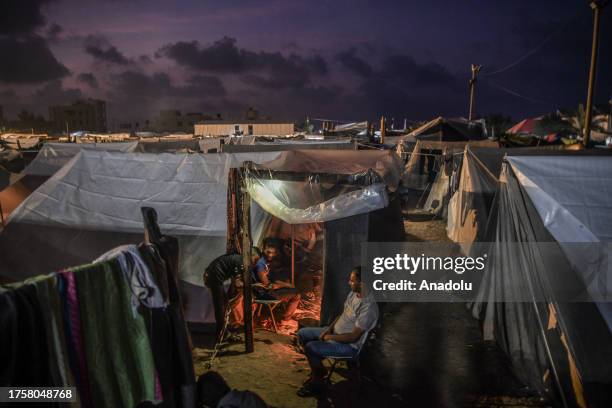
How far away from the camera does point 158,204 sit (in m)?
8.92

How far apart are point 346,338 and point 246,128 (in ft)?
118

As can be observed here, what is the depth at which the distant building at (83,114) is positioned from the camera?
69.4m

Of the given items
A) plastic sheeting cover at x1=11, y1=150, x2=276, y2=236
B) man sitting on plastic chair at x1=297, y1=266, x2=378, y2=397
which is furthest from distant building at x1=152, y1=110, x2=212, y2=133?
man sitting on plastic chair at x1=297, y1=266, x2=378, y2=397

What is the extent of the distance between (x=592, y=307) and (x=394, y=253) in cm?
450

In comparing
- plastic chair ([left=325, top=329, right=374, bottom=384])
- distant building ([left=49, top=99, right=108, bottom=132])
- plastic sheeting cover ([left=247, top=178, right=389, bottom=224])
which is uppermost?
distant building ([left=49, top=99, right=108, bottom=132])

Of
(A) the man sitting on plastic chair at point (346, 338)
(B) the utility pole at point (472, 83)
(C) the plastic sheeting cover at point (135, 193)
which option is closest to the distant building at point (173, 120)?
(B) the utility pole at point (472, 83)

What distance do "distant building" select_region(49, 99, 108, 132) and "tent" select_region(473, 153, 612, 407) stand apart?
75.8 metres

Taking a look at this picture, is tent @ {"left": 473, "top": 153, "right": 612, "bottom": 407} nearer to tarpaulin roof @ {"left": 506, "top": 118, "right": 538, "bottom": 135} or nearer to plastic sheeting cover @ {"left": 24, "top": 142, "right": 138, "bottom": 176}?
plastic sheeting cover @ {"left": 24, "top": 142, "right": 138, "bottom": 176}

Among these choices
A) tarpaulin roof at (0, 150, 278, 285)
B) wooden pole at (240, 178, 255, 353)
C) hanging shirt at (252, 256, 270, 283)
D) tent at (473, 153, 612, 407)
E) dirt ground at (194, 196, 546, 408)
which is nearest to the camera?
tent at (473, 153, 612, 407)

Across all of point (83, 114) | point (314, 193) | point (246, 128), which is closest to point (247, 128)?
point (246, 128)

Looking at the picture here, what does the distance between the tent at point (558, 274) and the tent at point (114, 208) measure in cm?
516

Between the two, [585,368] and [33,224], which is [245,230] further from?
[33,224]

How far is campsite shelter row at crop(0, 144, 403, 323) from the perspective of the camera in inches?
319

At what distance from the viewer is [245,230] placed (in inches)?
250
